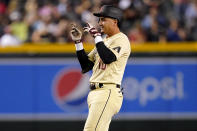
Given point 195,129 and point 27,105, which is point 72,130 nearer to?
point 27,105

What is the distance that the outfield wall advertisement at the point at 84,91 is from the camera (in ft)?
38.5

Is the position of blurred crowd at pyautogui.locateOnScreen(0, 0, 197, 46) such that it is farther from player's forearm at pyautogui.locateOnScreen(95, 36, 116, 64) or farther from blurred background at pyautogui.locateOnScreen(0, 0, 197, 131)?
player's forearm at pyautogui.locateOnScreen(95, 36, 116, 64)

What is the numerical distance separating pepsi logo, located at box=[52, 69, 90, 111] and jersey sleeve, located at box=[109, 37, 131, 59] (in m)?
4.63

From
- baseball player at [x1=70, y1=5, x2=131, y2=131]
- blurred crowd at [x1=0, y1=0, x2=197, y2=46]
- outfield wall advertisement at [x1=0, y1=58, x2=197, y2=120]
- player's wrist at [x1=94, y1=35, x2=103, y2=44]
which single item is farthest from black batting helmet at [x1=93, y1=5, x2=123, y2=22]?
blurred crowd at [x1=0, y1=0, x2=197, y2=46]

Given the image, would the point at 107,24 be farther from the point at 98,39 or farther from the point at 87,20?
the point at 87,20

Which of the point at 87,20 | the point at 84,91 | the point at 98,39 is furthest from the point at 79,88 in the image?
the point at 98,39

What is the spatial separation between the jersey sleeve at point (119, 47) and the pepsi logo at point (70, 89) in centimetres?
463

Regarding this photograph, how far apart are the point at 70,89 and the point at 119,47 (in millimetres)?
4835

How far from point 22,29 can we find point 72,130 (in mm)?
2675

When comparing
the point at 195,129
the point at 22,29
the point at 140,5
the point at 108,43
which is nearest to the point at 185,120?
the point at 195,129

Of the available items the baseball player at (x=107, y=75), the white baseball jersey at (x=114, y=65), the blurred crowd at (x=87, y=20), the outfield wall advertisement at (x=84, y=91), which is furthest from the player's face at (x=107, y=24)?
the blurred crowd at (x=87, y=20)

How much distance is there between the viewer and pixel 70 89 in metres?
11.9

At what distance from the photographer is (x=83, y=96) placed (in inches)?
466

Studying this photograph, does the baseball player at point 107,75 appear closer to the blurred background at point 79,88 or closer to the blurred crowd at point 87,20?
the blurred background at point 79,88
